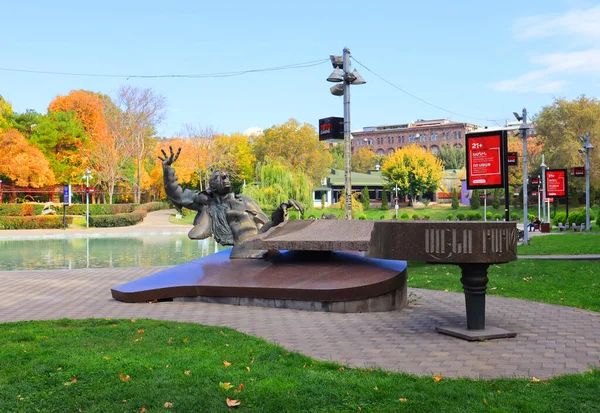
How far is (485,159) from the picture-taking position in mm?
14734

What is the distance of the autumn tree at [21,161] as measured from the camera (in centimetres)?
4038

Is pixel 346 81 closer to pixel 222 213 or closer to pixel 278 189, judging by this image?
pixel 222 213

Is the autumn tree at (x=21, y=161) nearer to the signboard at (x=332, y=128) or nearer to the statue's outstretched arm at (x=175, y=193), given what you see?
the signboard at (x=332, y=128)

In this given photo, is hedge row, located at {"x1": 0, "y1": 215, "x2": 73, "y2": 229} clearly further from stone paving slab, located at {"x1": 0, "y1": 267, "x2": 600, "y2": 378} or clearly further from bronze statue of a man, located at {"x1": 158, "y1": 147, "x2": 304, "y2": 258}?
bronze statue of a man, located at {"x1": 158, "y1": 147, "x2": 304, "y2": 258}

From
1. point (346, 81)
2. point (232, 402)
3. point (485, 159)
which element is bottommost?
point (232, 402)

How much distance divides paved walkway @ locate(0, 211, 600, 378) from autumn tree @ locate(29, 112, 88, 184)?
126ft

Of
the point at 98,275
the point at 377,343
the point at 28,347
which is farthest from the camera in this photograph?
the point at 98,275

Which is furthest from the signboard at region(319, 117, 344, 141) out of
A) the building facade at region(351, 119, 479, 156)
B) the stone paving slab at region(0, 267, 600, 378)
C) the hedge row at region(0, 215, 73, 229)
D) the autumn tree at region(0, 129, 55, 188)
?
the building facade at region(351, 119, 479, 156)

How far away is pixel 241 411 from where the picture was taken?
12.0ft

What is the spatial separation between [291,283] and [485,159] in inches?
336

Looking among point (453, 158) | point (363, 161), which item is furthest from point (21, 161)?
point (453, 158)

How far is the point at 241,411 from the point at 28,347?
99.1 inches

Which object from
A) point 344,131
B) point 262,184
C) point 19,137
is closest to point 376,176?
point 262,184

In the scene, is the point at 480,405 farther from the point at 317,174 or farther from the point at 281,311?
the point at 317,174
